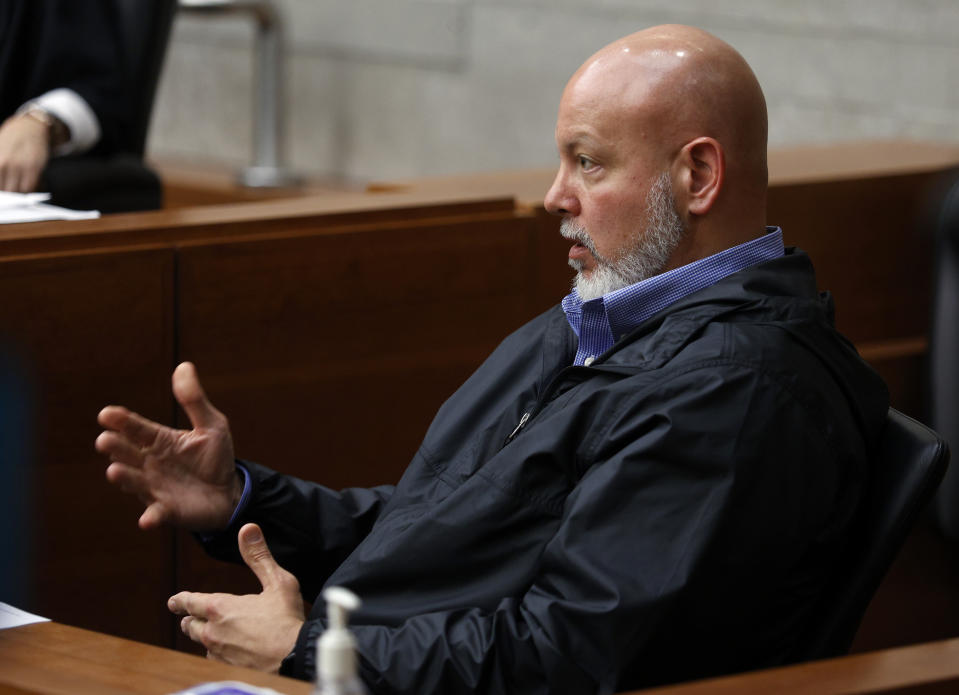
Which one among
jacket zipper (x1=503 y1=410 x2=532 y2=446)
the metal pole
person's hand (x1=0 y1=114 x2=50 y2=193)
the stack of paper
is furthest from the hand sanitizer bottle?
the metal pole

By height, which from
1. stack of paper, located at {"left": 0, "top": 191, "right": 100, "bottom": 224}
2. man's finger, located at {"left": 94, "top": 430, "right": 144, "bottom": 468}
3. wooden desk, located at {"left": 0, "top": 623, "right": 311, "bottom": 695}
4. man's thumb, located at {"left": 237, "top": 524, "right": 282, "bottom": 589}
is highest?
stack of paper, located at {"left": 0, "top": 191, "right": 100, "bottom": 224}

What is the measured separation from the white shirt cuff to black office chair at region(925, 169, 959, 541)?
4.84ft

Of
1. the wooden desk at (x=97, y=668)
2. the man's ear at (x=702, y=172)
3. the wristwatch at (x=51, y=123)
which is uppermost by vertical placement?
the man's ear at (x=702, y=172)

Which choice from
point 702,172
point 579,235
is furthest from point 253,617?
point 702,172

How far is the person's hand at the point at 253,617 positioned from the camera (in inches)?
57.5

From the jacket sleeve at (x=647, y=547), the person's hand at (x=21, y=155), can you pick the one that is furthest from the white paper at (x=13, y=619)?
the person's hand at (x=21, y=155)

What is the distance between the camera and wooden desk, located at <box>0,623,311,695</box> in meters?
1.26

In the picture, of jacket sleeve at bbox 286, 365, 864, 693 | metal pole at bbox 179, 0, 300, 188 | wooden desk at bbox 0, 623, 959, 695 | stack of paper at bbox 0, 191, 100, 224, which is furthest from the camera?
metal pole at bbox 179, 0, 300, 188

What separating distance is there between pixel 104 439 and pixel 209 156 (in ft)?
13.2

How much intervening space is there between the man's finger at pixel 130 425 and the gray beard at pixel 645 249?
486 mm

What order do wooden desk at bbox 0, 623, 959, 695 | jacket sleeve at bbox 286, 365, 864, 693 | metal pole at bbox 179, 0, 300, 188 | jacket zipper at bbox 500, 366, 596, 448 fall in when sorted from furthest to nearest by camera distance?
metal pole at bbox 179, 0, 300, 188
jacket zipper at bbox 500, 366, 596, 448
jacket sleeve at bbox 286, 365, 864, 693
wooden desk at bbox 0, 623, 959, 695

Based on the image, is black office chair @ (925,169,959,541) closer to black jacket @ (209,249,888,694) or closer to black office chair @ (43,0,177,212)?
black jacket @ (209,249,888,694)

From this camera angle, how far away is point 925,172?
9.27 ft

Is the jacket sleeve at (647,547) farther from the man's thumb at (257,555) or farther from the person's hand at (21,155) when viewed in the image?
the person's hand at (21,155)
